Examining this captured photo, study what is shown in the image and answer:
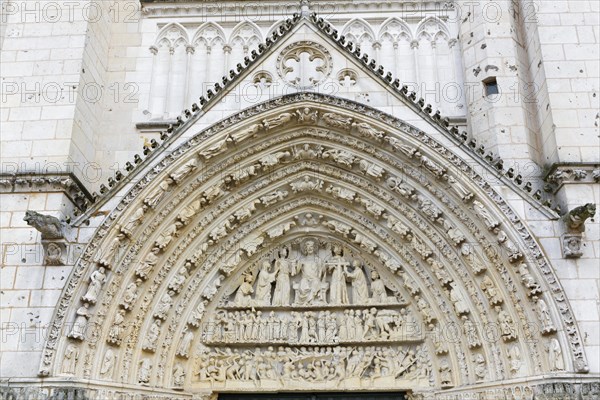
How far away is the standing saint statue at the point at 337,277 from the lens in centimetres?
906

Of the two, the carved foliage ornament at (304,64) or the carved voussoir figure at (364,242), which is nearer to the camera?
the carved foliage ornament at (304,64)

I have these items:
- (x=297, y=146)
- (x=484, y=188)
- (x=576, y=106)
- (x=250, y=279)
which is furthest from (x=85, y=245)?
(x=576, y=106)

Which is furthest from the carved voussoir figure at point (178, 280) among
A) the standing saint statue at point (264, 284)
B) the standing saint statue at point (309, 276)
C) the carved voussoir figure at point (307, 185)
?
the carved voussoir figure at point (307, 185)

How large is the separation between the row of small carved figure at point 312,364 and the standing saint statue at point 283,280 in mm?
664

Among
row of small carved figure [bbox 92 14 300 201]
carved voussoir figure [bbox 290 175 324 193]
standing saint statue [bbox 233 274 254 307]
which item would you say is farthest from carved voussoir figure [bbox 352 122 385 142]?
standing saint statue [bbox 233 274 254 307]

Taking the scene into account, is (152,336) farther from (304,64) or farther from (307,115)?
(304,64)

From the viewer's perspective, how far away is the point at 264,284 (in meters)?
9.21

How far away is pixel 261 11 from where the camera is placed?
10883mm

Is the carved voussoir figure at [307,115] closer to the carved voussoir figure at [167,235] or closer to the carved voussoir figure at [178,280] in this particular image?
the carved voussoir figure at [167,235]

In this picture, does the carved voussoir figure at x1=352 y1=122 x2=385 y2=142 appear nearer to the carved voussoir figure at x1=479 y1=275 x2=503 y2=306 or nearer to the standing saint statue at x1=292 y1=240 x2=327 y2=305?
the standing saint statue at x1=292 y1=240 x2=327 y2=305

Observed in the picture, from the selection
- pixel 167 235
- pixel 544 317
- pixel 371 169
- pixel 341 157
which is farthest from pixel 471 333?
pixel 167 235

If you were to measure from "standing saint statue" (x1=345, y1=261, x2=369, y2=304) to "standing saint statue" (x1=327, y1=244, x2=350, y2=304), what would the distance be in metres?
0.10

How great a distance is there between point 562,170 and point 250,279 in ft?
14.7

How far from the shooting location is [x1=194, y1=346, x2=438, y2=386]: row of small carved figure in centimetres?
866
